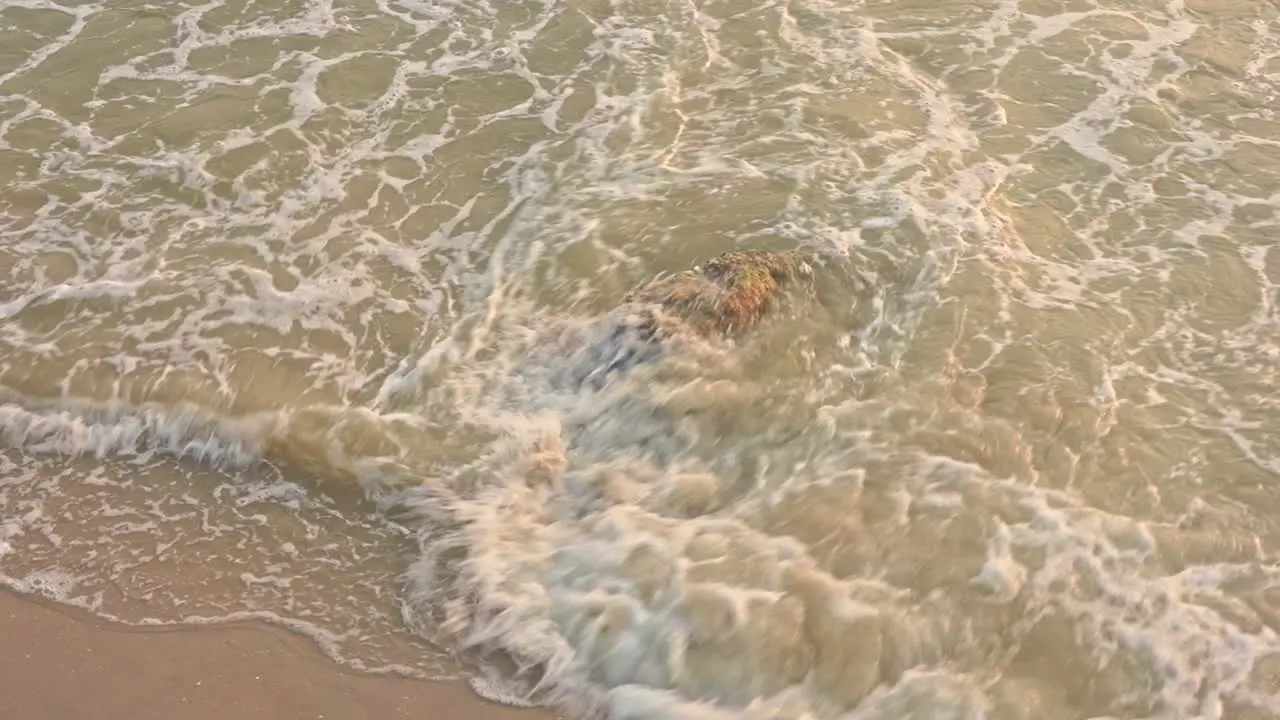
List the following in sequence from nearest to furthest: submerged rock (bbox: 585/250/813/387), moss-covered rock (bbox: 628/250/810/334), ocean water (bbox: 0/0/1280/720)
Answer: ocean water (bbox: 0/0/1280/720), submerged rock (bbox: 585/250/813/387), moss-covered rock (bbox: 628/250/810/334)

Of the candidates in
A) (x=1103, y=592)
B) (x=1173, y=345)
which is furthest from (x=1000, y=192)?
(x=1103, y=592)

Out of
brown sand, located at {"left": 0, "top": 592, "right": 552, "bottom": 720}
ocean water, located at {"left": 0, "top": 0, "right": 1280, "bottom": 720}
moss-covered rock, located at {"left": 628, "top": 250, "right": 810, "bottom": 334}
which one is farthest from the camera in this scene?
moss-covered rock, located at {"left": 628, "top": 250, "right": 810, "bottom": 334}

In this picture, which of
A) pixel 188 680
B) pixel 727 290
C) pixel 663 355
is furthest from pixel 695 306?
pixel 188 680

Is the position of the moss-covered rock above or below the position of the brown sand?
above

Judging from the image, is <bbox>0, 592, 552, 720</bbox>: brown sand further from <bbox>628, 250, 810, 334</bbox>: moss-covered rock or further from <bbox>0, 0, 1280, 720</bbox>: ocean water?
<bbox>628, 250, 810, 334</bbox>: moss-covered rock

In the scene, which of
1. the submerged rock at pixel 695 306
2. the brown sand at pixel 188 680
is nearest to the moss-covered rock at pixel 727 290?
the submerged rock at pixel 695 306

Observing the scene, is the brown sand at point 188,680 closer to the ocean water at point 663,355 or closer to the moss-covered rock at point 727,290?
the ocean water at point 663,355

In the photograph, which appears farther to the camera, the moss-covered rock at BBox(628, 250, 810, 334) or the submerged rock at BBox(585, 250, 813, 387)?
the moss-covered rock at BBox(628, 250, 810, 334)

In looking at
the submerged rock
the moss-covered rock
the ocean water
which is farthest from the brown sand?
the moss-covered rock
